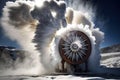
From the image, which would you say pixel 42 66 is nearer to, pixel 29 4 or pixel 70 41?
pixel 70 41

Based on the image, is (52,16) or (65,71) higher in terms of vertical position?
(52,16)

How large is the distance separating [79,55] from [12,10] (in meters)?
23.8

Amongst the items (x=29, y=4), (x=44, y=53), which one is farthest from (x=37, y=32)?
(x=29, y=4)

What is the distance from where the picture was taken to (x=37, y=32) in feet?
244

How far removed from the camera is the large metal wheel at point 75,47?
72.3 meters

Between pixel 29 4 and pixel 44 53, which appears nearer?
pixel 44 53

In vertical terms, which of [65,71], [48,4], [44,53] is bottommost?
[65,71]

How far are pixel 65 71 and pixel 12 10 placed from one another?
23516 millimetres

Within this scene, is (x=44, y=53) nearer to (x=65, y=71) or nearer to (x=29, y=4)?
(x=65, y=71)

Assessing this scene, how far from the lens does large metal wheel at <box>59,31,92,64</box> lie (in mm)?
72312

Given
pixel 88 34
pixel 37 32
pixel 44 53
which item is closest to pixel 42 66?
pixel 44 53

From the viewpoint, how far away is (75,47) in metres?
73.6

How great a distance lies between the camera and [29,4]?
8106cm

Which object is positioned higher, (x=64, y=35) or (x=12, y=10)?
(x=12, y=10)
